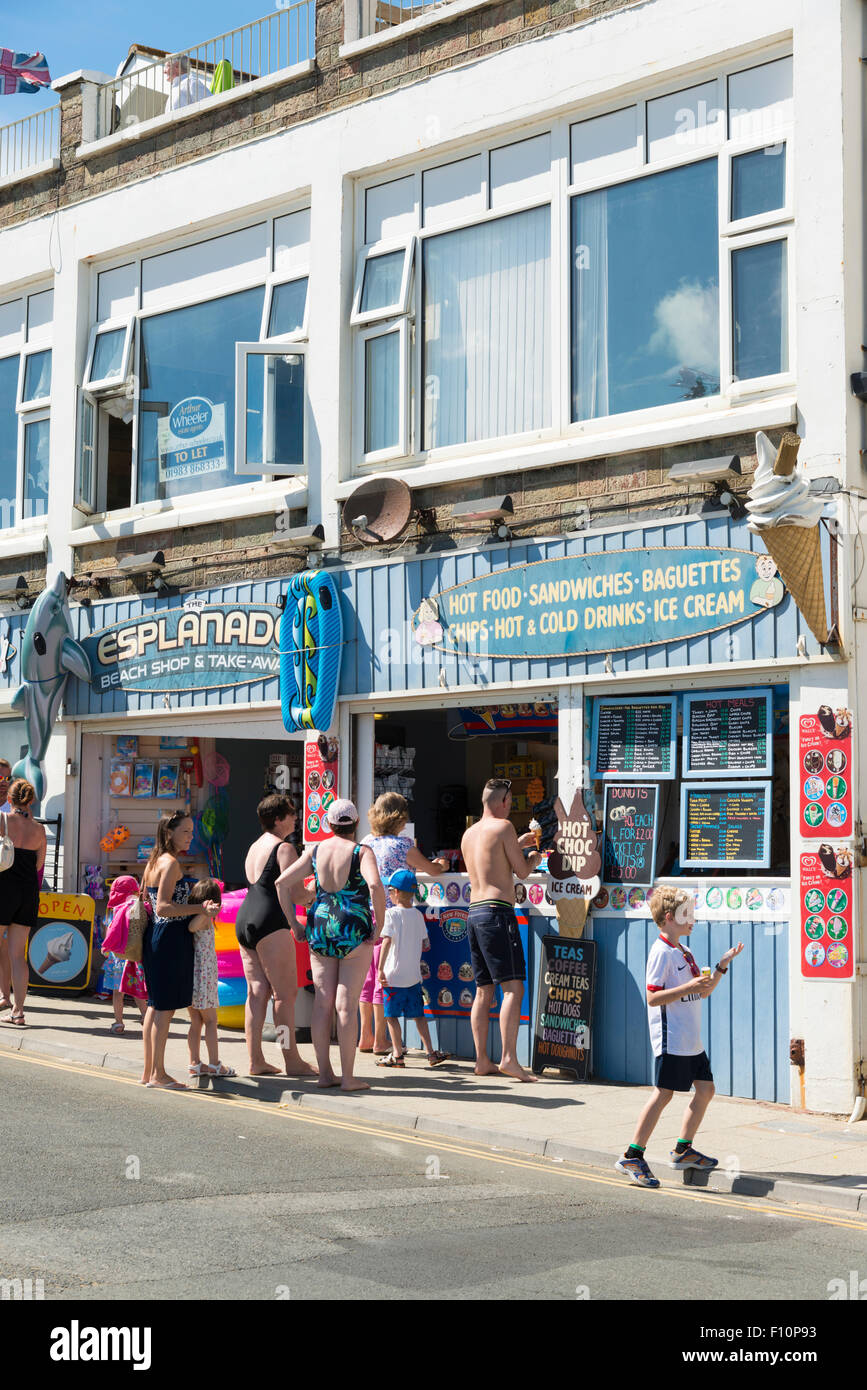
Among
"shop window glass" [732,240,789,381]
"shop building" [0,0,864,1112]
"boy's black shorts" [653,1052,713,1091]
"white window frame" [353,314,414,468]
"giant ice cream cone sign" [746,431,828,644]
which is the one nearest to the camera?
"boy's black shorts" [653,1052,713,1091]

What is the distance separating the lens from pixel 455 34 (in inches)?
531

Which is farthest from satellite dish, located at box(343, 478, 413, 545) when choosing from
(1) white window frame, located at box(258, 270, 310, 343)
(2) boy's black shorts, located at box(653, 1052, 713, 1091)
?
(2) boy's black shorts, located at box(653, 1052, 713, 1091)

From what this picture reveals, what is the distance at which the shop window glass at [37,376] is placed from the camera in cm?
1767

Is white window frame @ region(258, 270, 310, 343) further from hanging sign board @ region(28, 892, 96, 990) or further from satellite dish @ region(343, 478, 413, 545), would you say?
hanging sign board @ region(28, 892, 96, 990)

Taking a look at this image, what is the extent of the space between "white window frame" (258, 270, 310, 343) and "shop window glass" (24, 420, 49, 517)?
155 inches

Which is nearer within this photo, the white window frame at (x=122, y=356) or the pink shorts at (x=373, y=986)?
the pink shorts at (x=373, y=986)

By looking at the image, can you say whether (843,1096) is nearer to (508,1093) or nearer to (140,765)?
→ (508,1093)

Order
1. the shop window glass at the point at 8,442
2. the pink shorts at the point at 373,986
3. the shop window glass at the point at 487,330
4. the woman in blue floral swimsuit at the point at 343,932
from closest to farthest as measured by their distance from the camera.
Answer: the woman in blue floral swimsuit at the point at 343,932 < the pink shorts at the point at 373,986 < the shop window glass at the point at 487,330 < the shop window glass at the point at 8,442

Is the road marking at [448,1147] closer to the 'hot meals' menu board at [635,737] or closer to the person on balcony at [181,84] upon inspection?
the 'hot meals' menu board at [635,737]

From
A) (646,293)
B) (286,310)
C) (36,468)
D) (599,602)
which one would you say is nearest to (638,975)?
(599,602)

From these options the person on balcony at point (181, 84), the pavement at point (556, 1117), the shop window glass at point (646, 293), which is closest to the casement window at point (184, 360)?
the person on balcony at point (181, 84)

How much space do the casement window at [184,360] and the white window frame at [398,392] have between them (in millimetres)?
676

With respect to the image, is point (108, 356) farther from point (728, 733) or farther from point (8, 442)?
point (728, 733)

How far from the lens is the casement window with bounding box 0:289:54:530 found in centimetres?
1767
